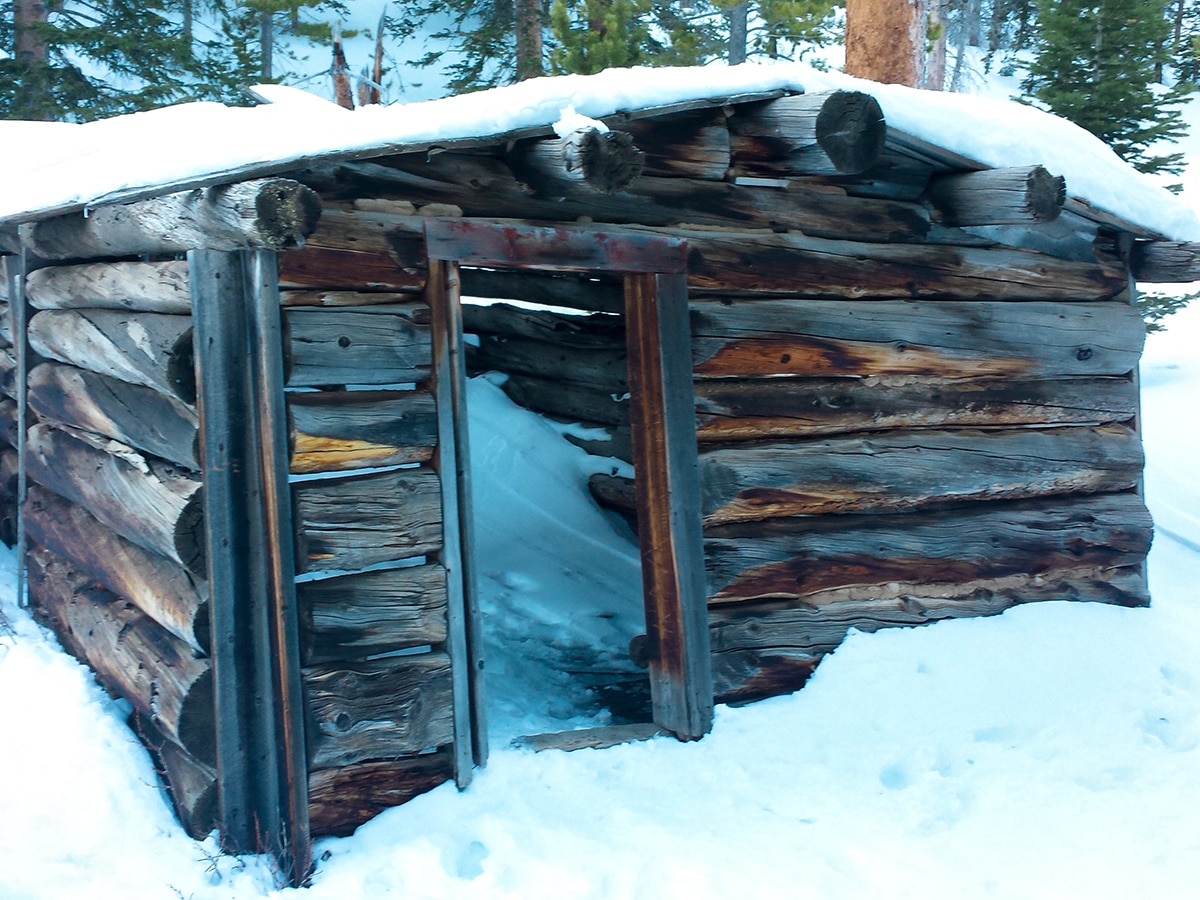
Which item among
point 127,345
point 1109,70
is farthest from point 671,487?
point 1109,70

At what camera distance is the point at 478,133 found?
12.1 ft

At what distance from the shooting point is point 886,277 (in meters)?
5.13

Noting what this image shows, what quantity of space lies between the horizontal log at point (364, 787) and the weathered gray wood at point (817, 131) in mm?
2842

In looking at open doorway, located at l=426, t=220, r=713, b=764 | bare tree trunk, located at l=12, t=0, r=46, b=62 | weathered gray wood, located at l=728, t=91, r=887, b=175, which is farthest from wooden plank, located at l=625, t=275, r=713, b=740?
bare tree trunk, located at l=12, t=0, r=46, b=62

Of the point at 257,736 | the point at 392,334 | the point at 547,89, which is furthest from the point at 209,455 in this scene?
the point at 547,89

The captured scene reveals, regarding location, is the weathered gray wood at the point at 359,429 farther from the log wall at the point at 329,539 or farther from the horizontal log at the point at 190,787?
the horizontal log at the point at 190,787

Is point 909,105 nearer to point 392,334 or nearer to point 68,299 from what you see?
point 392,334

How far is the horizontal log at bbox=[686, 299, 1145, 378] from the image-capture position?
4.77 m

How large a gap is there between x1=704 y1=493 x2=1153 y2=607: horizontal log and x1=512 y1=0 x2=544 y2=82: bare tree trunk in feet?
30.2

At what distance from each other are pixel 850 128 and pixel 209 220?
247cm

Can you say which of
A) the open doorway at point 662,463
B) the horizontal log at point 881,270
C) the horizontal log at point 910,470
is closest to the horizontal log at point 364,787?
the open doorway at point 662,463

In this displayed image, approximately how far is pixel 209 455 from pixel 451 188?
4.39 ft

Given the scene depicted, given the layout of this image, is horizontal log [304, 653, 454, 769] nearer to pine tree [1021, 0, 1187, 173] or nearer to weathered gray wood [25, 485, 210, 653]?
weathered gray wood [25, 485, 210, 653]

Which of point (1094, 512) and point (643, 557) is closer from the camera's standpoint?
point (643, 557)
